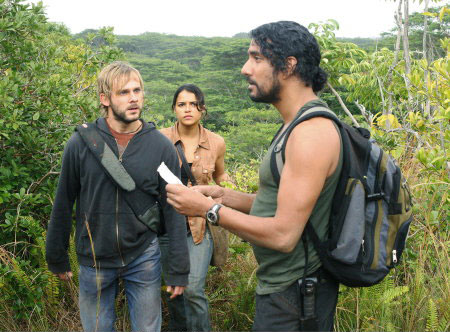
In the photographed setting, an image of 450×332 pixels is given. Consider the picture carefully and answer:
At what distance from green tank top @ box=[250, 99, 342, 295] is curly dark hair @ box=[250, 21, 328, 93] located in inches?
6.7

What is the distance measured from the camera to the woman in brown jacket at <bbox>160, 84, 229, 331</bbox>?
152 inches

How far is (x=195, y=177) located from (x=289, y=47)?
2.14 meters

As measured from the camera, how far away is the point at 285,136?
2176mm

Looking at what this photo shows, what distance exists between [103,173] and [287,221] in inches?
52.6

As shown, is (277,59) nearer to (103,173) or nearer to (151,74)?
(103,173)

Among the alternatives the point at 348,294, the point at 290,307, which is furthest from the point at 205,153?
the point at 290,307

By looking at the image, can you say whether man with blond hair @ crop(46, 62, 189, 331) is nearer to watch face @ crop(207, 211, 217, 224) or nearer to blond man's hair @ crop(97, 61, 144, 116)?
blond man's hair @ crop(97, 61, 144, 116)

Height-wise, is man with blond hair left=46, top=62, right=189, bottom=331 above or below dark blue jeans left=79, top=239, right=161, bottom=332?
above

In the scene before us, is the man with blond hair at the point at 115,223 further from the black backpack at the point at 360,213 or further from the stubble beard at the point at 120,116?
the black backpack at the point at 360,213

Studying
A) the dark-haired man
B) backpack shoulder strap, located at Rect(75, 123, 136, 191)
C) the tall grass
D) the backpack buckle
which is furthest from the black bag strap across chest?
the backpack buckle

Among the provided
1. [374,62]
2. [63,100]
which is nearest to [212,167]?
[63,100]

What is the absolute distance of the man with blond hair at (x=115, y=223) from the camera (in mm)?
3035

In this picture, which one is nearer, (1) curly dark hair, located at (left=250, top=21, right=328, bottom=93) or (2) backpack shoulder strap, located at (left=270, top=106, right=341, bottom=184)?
(2) backpack shoulder strap, located at (left=270, top=106, right=341, bottom=184)

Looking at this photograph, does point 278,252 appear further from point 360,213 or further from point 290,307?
point 360,213
